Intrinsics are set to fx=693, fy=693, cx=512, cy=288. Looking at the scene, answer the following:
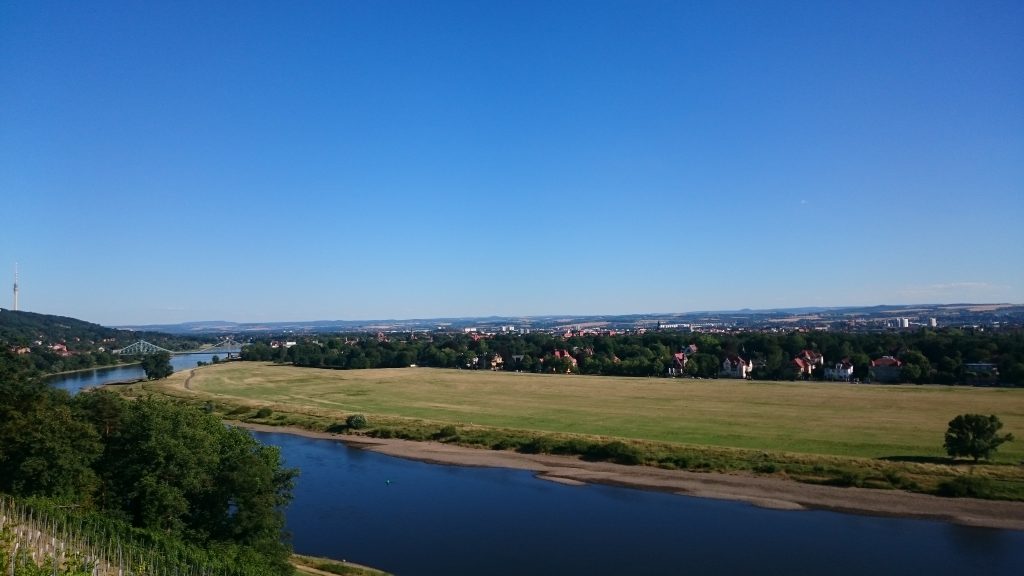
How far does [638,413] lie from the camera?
52281 millimetres

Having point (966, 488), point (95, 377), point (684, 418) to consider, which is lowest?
point (966, 488)

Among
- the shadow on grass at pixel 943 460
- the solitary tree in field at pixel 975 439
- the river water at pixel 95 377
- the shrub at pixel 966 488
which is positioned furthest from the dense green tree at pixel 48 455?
the river water at pixel 95 377

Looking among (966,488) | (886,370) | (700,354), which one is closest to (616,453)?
(966,488)

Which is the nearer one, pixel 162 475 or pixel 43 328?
pixel 162 475

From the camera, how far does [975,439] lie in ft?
111

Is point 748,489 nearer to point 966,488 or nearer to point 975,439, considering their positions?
point 966,488

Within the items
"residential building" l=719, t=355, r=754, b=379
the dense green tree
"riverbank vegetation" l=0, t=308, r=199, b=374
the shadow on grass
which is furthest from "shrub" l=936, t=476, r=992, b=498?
"riverbank vegetation" l=0, t=308, r=199, b=374

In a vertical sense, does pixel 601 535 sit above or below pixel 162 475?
below

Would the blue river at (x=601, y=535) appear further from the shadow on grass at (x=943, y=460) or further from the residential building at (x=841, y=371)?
the residential building at (x=841, y=371)

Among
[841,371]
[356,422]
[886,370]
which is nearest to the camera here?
[356,422]

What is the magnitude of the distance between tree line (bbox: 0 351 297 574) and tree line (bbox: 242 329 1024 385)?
65141 mm

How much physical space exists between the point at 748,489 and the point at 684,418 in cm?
1679

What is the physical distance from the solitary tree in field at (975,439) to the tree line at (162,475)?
31585 millimetres

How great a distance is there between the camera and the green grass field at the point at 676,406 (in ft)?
133
